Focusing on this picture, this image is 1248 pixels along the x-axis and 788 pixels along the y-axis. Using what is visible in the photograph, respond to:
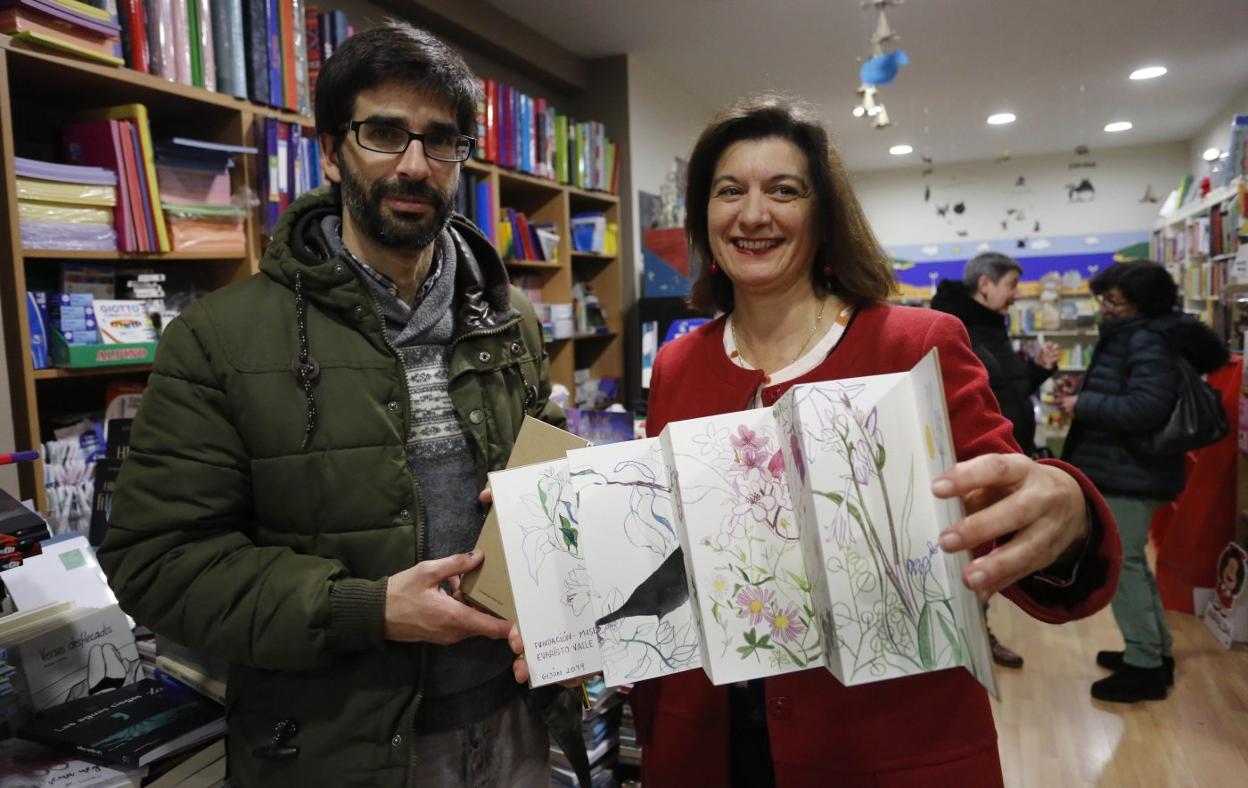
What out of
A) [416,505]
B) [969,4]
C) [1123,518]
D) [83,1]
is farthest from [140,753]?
[969,4]

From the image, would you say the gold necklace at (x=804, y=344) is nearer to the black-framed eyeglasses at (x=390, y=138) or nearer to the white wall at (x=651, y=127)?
the black-framed eyeglasses at (x=390, y=138)

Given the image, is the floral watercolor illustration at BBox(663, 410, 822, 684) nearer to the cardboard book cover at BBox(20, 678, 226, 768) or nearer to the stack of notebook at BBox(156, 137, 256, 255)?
the cardboard book cover at BBox(20, 678, 226, 768)

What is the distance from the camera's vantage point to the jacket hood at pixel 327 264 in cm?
114

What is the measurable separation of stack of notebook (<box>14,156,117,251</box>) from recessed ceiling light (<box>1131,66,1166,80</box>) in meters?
6.11

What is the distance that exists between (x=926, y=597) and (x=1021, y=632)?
148 inches

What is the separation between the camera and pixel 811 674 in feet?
3.34

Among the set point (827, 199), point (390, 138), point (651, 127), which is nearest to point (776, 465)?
point (827, 199)

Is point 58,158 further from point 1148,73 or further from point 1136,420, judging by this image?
point 1148,73

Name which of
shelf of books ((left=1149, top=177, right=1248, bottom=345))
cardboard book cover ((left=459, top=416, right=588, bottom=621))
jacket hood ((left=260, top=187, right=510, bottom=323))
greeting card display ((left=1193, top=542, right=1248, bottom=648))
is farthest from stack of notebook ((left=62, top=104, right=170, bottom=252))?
shelf of books ((left=1149, top=177, right=1248, bottom=345))

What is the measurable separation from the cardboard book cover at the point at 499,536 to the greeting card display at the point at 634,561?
120mm

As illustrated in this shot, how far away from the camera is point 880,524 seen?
0.73 meters

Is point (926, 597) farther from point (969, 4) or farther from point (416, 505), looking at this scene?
point (969, 4)

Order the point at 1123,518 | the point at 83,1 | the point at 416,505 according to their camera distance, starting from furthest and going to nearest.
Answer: the point at 1123,518 → the point at 83,1 → the point at 416,505

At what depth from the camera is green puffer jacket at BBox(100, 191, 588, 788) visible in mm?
1012
